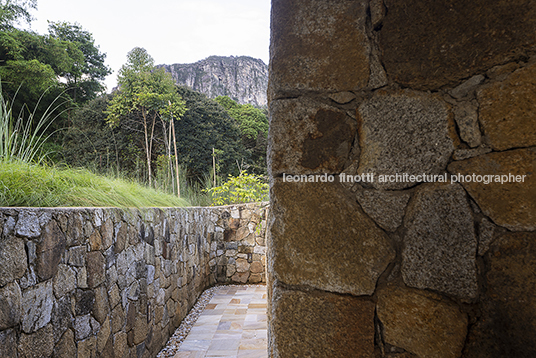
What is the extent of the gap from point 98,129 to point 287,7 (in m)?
9.49

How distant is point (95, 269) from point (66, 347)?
1.33ft

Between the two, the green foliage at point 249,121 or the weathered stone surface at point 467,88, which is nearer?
the weathered stone surface at point 467,88

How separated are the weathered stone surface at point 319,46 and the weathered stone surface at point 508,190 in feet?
1.09

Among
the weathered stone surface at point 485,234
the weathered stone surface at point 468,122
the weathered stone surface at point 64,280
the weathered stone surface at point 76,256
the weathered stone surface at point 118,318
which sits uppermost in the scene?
the weathered stone surface at point 468,122

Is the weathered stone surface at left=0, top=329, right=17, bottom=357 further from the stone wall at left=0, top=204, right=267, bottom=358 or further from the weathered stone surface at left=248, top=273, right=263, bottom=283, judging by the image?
the weathered stone surface at left=248, top=273, right=263, bottom=283

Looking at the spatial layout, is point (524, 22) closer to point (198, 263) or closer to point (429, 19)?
point (429, 19)

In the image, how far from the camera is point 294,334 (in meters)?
0.75

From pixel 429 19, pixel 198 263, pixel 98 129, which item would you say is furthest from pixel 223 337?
pixel 98 129

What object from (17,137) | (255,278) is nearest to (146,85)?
(255,278)

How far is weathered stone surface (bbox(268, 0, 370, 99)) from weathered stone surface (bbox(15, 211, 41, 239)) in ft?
3.76

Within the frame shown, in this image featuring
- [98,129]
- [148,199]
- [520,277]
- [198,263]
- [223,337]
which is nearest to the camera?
[520,277]

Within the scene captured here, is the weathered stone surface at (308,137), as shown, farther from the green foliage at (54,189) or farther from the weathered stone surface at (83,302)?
the weathered stone surface at (83,302)

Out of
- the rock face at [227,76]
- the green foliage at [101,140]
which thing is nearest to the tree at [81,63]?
the green foliage at [101,140]

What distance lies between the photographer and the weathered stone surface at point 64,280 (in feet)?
4.58
